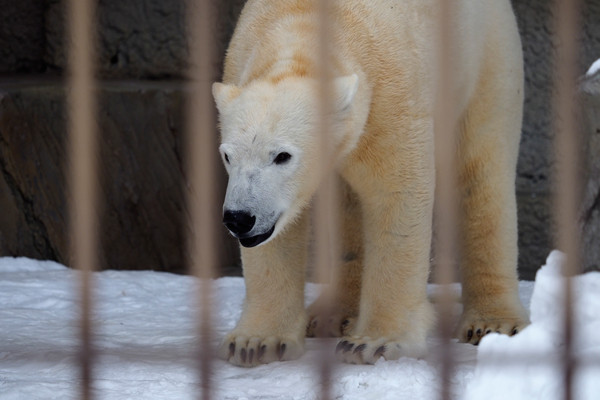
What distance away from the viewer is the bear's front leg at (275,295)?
278 cm

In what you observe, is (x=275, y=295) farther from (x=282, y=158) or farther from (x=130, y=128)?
(x=130, y=128)

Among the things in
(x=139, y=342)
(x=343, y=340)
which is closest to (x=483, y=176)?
(x=343, y=340)

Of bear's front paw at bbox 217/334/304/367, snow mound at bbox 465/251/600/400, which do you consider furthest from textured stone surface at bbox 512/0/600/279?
bear's front paw at bbox 217/334/304/367

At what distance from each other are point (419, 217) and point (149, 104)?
7.98ft

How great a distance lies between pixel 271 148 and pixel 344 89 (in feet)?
0.85

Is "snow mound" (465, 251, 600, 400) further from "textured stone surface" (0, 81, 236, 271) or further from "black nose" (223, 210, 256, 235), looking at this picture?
"textured stone surface" (0, 81, 236, 271)

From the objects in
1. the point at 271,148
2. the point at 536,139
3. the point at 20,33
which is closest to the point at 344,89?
the point at 271,148

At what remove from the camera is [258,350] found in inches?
107

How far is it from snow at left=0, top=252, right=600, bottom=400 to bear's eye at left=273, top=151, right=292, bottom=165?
1.46ft

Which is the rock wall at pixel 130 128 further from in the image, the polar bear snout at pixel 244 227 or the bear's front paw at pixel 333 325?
the polar bear snout at pixel 244 227

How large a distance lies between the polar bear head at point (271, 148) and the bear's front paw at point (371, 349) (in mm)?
397

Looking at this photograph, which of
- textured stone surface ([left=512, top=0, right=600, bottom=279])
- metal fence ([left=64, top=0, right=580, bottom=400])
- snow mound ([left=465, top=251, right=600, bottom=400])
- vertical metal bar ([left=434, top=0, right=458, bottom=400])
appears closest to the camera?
metal fence ([left=64, top=0, right=580, bottom=400])

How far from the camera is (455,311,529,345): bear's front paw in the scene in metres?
3.07

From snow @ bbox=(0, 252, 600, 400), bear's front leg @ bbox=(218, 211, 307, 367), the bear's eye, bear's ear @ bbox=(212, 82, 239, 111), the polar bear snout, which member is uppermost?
bear's ear @ bbox=(212, 82, 239, 111)
